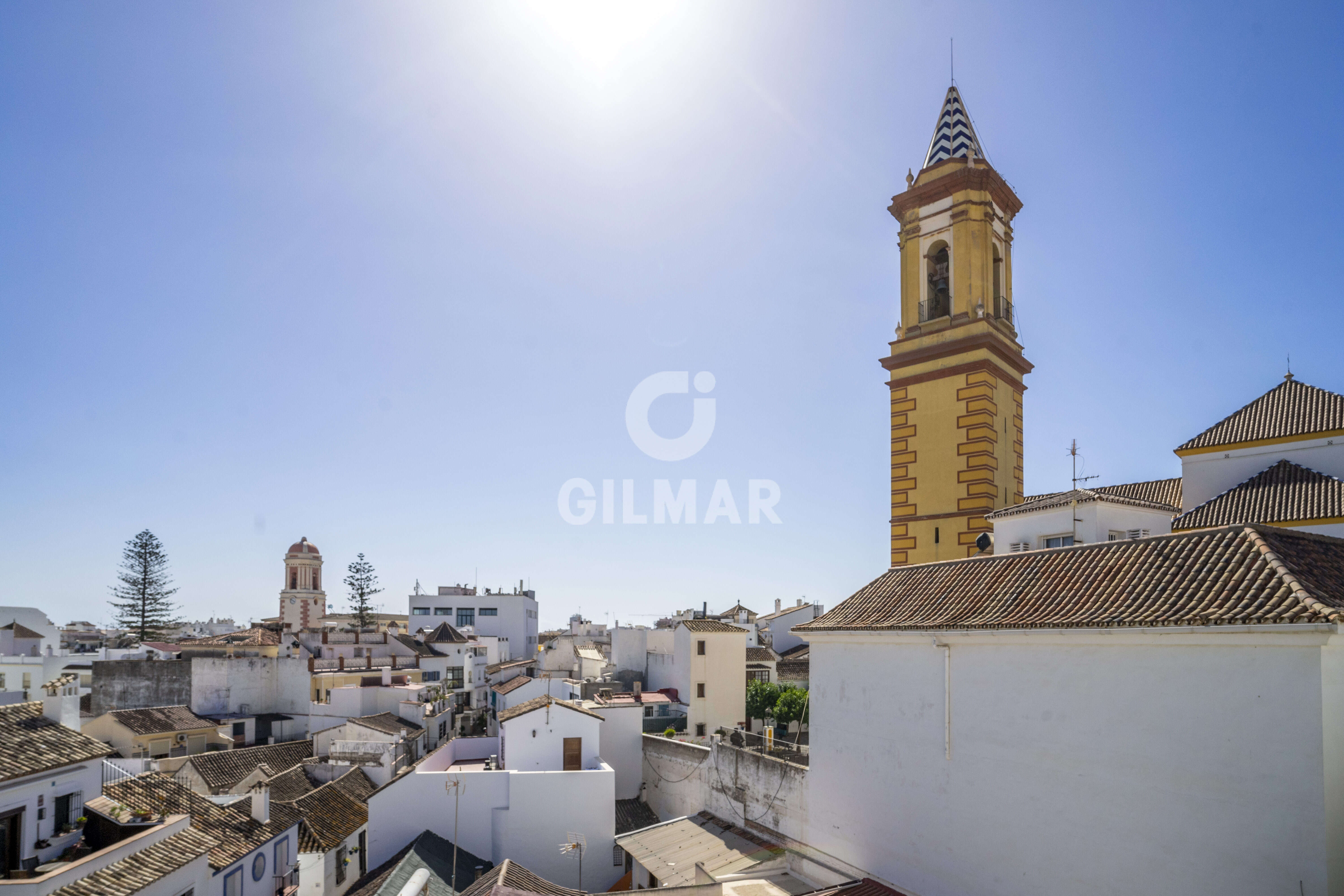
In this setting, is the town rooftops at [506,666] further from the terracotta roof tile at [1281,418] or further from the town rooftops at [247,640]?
the terracotta roof tile at [1281,418]

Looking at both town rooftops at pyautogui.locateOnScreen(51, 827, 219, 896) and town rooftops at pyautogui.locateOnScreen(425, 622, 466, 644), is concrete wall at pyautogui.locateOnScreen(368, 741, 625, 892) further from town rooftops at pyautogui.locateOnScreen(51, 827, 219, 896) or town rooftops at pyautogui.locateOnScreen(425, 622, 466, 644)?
town rooftops at pyautogui.locateOnScreen(425, 622, 466, 644)

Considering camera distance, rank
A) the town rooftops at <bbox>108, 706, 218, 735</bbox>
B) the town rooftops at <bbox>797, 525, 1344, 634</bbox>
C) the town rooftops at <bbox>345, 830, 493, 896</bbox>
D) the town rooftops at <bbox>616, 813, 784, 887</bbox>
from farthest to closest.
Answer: the town rooftops at <bbox>108, 706, 218, 735</bbox>, the town rooftops at <bbox>345, 830, 493, 896</bbox>, the town rooftops at <bbox>616, 813, 784, 887</bbox>, the town rooftops at <bbox>797, 525, 1344, 634</bbox>

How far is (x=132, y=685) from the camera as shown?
105ft

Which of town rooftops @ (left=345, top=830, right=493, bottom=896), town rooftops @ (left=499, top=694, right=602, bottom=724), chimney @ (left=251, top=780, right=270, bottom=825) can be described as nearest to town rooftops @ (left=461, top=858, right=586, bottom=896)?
town rooftops @ (left=345, top=830, right=493, bottom=896)

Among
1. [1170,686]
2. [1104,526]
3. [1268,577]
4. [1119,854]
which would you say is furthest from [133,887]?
[1104,526]

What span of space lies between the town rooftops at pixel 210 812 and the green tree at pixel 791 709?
1589cm

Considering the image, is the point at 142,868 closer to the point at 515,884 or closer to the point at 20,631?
the point at 515,884

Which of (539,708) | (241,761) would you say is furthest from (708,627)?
(241,761)

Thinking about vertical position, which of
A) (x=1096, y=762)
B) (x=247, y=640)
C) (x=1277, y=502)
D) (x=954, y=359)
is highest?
(x=954, y=359)

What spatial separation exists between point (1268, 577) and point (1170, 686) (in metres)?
1.46

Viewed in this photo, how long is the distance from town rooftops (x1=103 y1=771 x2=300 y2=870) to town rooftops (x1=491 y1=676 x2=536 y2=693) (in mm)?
11386

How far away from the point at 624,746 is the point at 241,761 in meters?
11.6

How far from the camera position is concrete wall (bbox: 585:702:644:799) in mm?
23766

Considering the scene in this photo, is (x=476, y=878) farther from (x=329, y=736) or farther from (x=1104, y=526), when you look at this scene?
(x=1104, y=526)
